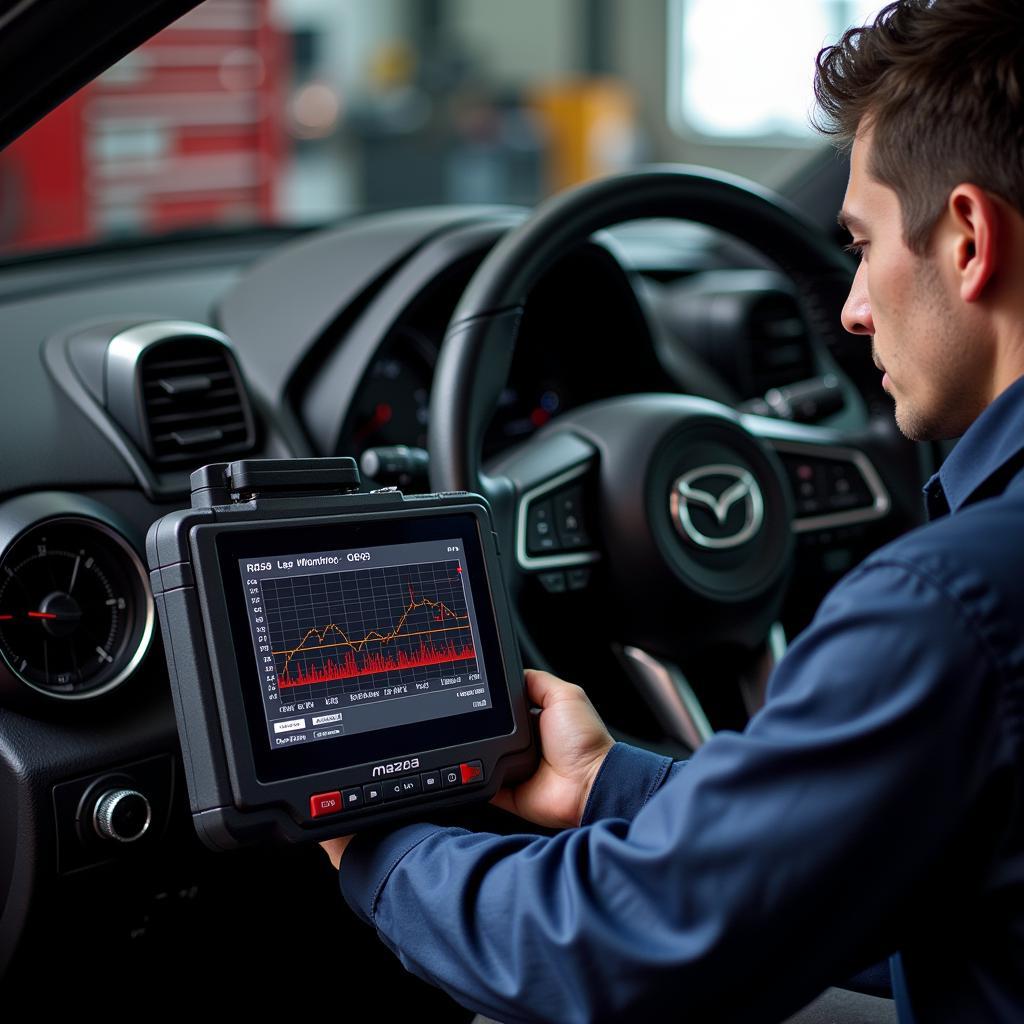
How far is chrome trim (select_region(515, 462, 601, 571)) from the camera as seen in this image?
1.55 m

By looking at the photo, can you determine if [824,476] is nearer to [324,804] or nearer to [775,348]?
[775,348]

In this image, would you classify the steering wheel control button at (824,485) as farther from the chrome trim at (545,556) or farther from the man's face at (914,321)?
the man's face at (914,321)

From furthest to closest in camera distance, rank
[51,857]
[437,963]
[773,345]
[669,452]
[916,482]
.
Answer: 1. [773,345]
2. [916,482]
3. [669,452]
4. [51,857]
5. [437,963]

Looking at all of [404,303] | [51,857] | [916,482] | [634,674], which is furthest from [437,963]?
[916,482]

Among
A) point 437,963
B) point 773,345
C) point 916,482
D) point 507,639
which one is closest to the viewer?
point 437,963

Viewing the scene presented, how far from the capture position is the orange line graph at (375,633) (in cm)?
110

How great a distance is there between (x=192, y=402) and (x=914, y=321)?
84 cm

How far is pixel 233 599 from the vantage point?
1.07 metres

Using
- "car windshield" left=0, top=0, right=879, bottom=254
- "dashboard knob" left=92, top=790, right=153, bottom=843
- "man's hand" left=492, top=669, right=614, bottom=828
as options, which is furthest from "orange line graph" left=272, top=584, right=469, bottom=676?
"car windshield" left=0, top=0, right=879, bottom=254

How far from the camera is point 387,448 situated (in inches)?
63.1

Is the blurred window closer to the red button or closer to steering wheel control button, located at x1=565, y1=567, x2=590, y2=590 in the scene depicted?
steering wheel control button, located at x1=565, y1=567, x2=590, y2=590

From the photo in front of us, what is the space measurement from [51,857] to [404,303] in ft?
2.43

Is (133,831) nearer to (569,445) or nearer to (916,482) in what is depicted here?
(569,445)

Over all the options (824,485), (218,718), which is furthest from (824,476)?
(218,718)
